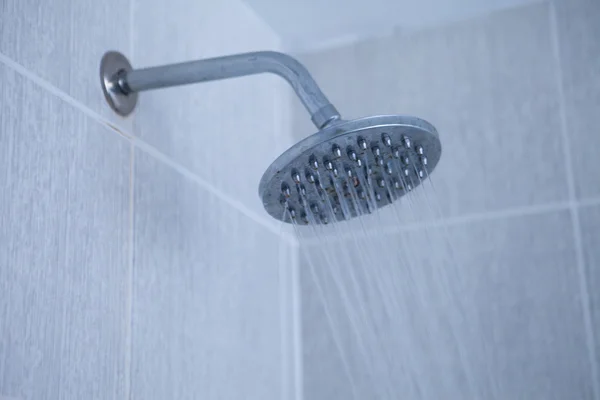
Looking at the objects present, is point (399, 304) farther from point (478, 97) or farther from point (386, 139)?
point (386, 139)

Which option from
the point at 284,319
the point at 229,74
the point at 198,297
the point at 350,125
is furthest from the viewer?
the point at 284,319

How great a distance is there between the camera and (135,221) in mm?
906

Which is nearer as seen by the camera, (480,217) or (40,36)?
(40,36)

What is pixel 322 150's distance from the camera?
2.53 ft

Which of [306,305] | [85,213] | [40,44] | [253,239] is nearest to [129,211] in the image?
[85,213]

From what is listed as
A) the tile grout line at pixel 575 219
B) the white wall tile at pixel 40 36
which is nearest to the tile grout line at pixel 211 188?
the white wall tile at pixel 40 36

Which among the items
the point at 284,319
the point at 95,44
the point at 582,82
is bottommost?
the point at 284,319

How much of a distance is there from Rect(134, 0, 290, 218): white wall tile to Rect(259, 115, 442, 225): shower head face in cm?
21

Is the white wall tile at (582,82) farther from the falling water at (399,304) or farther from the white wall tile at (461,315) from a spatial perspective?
the falling water at (399,304)

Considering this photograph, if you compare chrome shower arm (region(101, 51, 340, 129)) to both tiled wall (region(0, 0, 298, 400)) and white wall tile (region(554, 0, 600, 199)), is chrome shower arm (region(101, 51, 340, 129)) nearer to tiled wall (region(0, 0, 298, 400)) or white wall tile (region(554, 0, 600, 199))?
tiled wall (region(0, 0, 298, 400))

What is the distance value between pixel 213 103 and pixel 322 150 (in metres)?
0.39

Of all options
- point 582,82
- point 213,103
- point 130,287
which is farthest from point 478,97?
point 130,287

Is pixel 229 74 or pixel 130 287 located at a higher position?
pixel 229 74

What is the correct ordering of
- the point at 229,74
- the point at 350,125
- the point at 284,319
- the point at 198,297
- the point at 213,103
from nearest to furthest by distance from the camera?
the point at 350,125 < the point at 229,74 < the point at 198,297 < the point at 213,103 < the point at 284,319
